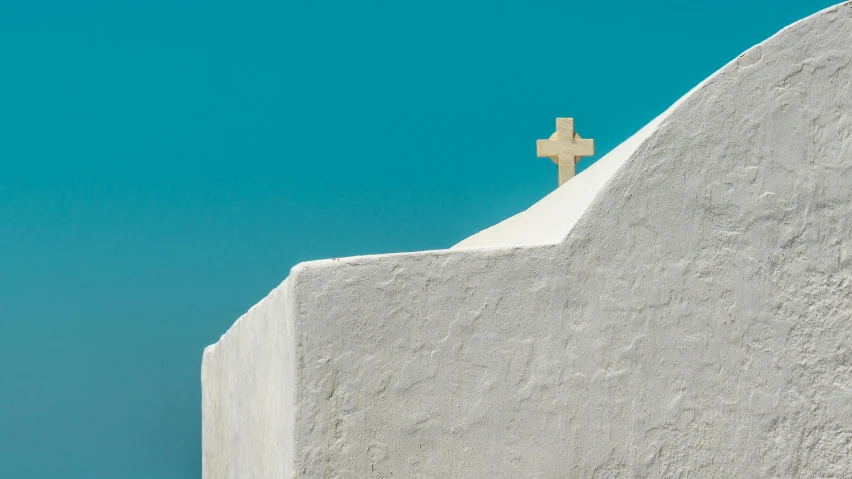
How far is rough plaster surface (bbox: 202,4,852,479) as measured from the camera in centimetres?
333

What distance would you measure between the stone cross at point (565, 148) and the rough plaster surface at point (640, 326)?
3809 mm

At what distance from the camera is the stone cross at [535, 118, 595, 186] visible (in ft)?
24.7

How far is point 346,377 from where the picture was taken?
331cm

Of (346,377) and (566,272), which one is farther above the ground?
(566,272)

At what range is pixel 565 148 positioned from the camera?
24.6 ft

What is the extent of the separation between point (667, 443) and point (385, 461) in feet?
3.44

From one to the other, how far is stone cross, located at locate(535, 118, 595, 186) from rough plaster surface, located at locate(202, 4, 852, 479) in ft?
12.5

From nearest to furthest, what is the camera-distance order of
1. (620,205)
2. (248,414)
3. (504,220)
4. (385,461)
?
1. (385,461)
2. (620,205)
3. (248,414)
4. (504,220)

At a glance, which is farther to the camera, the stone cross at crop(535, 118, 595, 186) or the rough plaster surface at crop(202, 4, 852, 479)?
the stone cross at crop(535, 118, 595, 186)

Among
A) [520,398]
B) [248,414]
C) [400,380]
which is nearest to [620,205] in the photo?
[520,398]

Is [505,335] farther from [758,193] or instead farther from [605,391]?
[758,193]

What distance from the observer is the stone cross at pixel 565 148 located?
24.7 ft

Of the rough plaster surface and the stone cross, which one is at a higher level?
the stone cross

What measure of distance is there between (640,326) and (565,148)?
418cm
